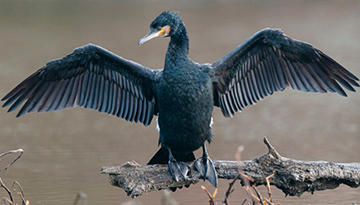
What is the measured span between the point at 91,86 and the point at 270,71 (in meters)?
2.20

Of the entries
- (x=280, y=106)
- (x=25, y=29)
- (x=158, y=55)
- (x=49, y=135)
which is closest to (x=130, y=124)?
(x=49, y=135)

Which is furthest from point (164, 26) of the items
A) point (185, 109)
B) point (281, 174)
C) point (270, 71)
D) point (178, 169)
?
point (281, 174)

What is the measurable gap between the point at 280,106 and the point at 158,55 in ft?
15.4

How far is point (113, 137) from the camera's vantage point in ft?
33.7

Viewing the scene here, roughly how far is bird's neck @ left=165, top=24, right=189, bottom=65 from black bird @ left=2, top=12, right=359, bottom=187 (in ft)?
0.04

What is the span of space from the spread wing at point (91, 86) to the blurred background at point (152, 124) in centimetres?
124

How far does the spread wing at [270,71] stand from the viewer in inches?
240

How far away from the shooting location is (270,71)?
6.44 m

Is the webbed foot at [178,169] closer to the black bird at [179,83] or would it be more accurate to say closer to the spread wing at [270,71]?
the black bird at [179,83]

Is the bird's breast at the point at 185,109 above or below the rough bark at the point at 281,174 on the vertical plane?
above

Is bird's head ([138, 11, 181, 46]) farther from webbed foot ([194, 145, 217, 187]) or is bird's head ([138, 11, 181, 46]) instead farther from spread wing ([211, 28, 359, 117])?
webbed foot ([194, 145, 217, 187])

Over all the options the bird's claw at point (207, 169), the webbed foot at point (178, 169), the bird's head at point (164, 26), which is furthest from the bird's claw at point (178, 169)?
the bird's head at point (164, 26)

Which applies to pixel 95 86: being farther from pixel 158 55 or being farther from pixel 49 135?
pixel 158 55

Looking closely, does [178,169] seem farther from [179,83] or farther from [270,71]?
[270,71]
